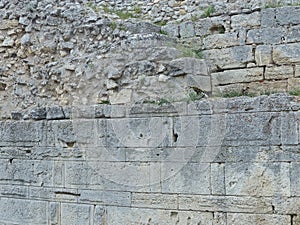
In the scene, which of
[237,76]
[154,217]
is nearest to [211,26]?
[237,76]

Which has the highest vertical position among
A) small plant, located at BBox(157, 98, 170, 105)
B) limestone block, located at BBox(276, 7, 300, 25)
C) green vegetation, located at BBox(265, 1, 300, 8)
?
green vegetation, located at BBox(265, 1, 300, 8)

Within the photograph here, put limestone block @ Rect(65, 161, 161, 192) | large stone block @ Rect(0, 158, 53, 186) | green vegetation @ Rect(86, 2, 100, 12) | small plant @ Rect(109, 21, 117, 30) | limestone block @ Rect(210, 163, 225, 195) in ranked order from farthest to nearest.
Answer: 1. green vegetation @ Rect(86, 2, 100, 12)
2. small plant @ Rect(109, 21, 117, 30)
3. large stone block @ Rect(0, 158, 53, 186)
4. limestone block @ Rect(65, 161, 161, 192)
5. limestone block @ Rect(210, 163, 225, 195)

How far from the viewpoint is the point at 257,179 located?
500 centimetres

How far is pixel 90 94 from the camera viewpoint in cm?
814

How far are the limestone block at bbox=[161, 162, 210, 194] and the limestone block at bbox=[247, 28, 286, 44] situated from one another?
3436 millimetres

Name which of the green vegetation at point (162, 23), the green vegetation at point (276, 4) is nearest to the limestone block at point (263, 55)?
the green vegetation at point (276, 4)

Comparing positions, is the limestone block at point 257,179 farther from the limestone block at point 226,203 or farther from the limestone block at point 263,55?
the limestone block at point 263,55

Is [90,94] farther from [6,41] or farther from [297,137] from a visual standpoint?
[297,137]

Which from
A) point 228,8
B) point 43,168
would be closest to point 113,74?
point 43,168

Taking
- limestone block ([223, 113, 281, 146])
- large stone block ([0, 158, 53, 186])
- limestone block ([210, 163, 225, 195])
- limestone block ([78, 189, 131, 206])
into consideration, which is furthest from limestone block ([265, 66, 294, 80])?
large stone block ([0, 158, 53, 186])

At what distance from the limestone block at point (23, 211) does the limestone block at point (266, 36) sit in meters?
4.21

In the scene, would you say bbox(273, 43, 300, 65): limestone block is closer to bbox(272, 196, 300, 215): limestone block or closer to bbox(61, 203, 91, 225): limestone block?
bbox(272, 196, 300, 215): limestone block

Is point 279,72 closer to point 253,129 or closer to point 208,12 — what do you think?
point 208,12

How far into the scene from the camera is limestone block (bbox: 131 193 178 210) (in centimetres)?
548
